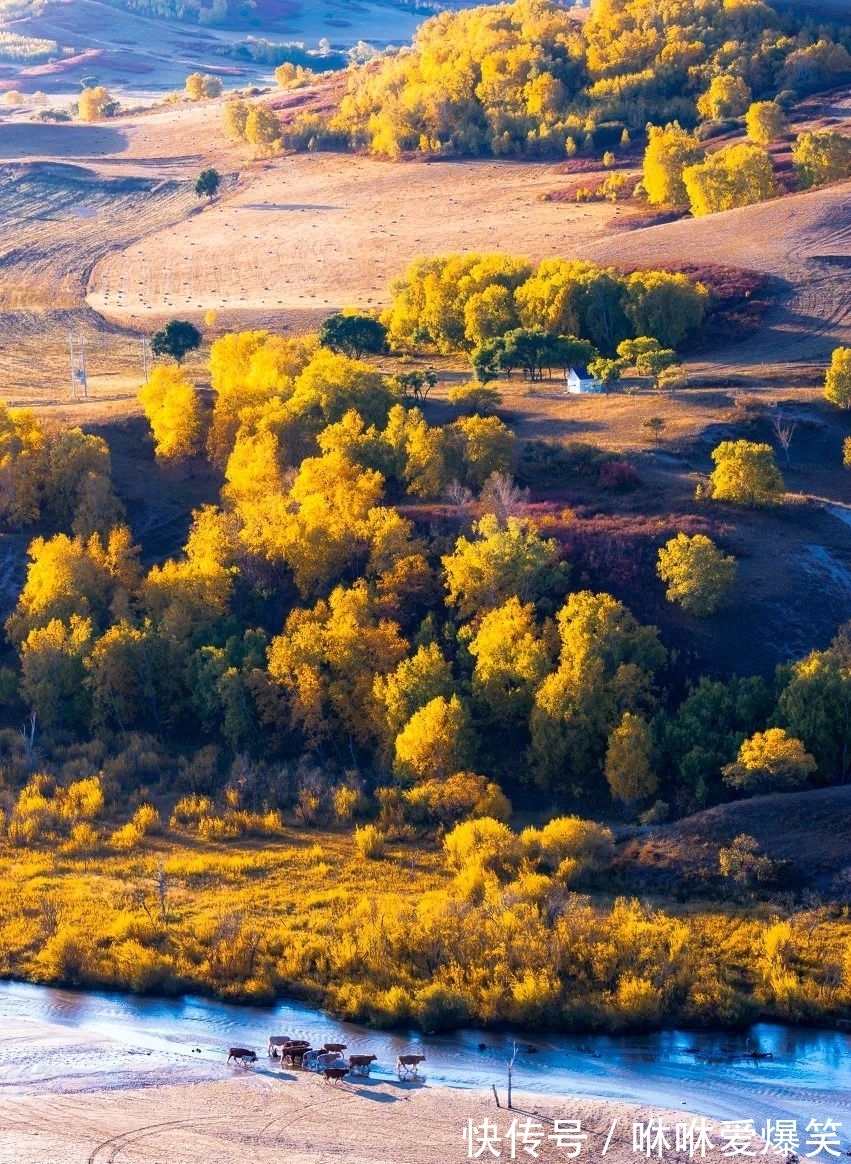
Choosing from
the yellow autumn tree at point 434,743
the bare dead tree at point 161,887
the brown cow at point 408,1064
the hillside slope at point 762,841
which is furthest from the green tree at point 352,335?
the brown cow at point 408,1064

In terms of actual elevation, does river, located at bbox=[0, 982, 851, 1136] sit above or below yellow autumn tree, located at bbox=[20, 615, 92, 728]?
below

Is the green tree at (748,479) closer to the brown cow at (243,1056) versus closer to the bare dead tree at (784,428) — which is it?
the bare dead tree at (784,428)

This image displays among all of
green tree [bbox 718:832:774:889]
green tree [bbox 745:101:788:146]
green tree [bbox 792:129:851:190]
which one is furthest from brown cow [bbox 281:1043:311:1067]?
green tree [bbox 745:101:788:146]

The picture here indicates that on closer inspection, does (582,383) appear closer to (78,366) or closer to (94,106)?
(78,366)

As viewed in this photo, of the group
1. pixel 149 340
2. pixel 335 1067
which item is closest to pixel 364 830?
pixel 335 1067

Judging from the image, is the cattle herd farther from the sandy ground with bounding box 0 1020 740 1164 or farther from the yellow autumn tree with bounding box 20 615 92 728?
the yellow autumn tree with bounding box 20 615 92 728
